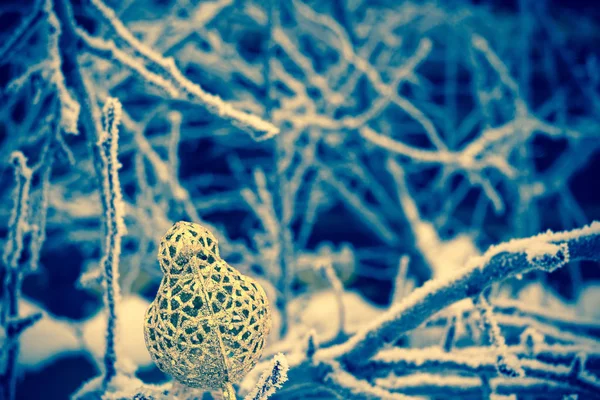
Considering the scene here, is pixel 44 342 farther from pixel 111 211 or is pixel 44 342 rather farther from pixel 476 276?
pixel 476 276

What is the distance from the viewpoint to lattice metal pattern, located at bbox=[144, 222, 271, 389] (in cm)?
95

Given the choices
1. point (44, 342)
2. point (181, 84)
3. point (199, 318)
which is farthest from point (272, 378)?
point (44, 342)

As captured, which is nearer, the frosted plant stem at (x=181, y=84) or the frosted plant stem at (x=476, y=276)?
the frosted plant stem at (x=476, y=276)

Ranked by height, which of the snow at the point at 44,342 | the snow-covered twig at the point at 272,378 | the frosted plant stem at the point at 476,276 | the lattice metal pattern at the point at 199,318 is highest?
the snow at the point at 44,342

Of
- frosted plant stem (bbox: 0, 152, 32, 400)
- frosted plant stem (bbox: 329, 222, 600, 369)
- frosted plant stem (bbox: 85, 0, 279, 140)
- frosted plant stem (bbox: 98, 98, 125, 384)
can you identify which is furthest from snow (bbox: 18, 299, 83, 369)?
frosted plant stem (bbox: 329, 222, 600, 369)

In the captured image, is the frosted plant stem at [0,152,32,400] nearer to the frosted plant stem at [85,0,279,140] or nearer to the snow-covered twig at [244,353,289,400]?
the frosted plant stem at [85,0,279,140]

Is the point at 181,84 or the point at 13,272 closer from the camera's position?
the point at 181,84

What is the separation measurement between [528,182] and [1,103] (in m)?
3.31

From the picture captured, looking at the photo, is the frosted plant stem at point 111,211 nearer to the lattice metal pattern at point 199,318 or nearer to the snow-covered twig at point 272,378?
the lattice metal pattern at point 199,318

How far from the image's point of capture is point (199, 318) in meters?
Answer: 0.95

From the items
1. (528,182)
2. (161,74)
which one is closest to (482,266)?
(161,74)

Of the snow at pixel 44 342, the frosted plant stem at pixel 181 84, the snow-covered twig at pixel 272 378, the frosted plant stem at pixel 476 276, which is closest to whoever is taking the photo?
the snow-covered twig at pixel 272 378

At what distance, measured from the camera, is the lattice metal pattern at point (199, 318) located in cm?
95

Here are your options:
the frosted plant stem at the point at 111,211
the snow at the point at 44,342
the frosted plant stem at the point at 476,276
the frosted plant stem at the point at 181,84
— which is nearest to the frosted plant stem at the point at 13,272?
the frosted plant stem at the point at 111,211
